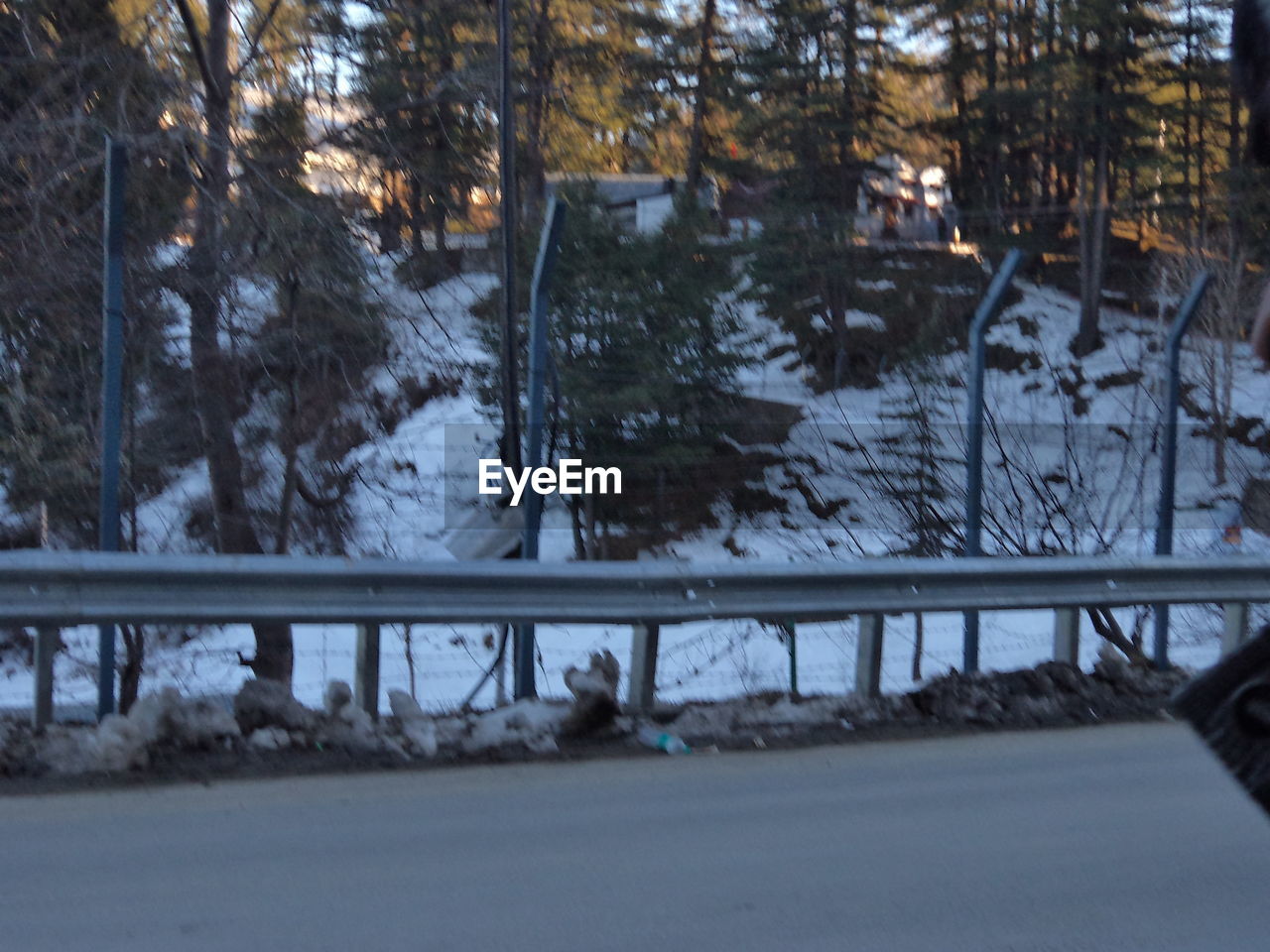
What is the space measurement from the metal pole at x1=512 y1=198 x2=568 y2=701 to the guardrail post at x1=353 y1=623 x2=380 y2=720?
3.34 ft

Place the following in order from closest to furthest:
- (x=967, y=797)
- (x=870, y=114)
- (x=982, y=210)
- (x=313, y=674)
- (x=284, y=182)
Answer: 1. (x=967, y=797)
2. (x=284, y=182)
3. (x=313, y=674)
4. (x=870, y=114)
5. (x=982, y=210)

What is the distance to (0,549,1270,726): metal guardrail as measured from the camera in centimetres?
548

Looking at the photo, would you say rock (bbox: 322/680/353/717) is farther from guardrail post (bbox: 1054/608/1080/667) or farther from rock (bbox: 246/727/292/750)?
guardrail post (bbox: 1054/608/1080/667)

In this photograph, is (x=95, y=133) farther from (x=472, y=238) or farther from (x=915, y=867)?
(x=915, y=867)

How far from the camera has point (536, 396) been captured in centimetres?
718

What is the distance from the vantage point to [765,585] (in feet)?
21.6

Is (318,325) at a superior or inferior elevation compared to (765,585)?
superior

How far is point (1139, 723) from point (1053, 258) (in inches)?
1207

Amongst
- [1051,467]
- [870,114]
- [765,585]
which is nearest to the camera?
[765,585]

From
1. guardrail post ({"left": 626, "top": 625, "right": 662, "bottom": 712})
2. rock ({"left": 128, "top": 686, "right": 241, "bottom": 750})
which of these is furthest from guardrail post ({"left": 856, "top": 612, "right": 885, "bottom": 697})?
rock ({"left": 128, "top": 686, "right": 241, "bottom": 750})

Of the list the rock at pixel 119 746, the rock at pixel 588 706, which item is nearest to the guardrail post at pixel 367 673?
the rock at pixel 588 706

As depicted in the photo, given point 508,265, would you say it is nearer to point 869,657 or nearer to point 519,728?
point 869,657

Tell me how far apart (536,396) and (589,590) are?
1362 mm

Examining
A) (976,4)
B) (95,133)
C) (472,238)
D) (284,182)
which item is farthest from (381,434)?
(976,4)
